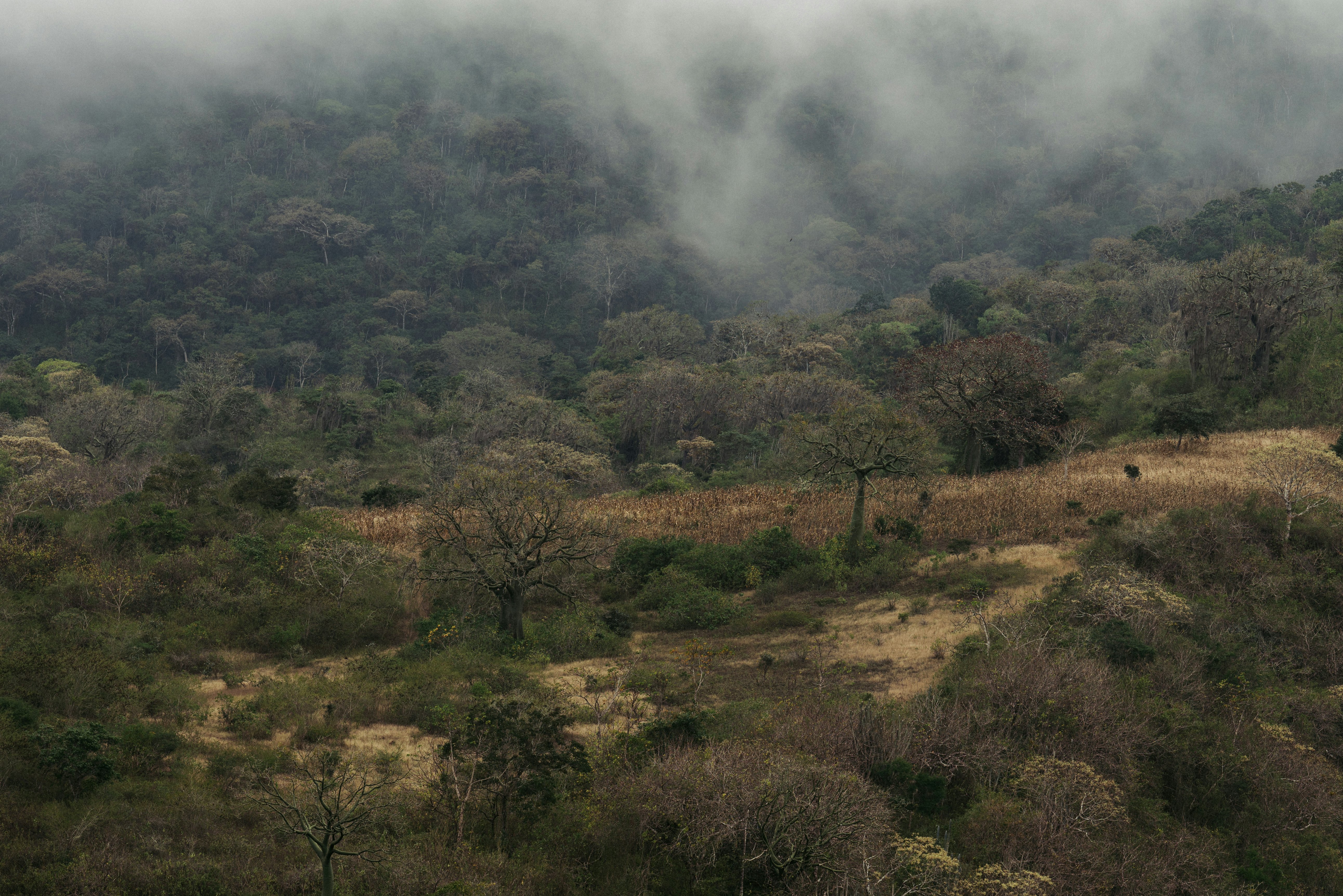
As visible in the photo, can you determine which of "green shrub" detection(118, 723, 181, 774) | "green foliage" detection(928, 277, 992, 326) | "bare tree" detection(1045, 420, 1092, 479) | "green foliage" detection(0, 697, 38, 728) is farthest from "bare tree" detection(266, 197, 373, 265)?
"green shrub" detection(118, 723, 181, 774)

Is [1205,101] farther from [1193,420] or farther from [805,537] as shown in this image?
[805,537]

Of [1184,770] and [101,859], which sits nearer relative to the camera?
[101,859]

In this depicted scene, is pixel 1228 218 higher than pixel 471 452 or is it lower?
higher

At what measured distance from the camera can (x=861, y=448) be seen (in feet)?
68.9

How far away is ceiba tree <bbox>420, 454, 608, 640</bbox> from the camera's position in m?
16.1

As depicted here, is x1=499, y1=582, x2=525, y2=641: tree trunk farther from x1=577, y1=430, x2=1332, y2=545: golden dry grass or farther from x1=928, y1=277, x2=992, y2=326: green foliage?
x1=928, y1=277, x2=992, y2=326: green foliage

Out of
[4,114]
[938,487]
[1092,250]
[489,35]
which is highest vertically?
[489,35]

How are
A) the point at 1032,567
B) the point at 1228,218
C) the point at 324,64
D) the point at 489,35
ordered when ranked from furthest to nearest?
the point at 489,35, the point at 324,64, the point at 1228,218, the point at 1032,567

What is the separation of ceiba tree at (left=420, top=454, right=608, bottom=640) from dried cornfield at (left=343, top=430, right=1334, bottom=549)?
2158 millimetres

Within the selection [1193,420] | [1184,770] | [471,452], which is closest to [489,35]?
[471,452]

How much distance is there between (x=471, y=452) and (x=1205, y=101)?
141138 mm

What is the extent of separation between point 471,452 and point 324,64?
137 metres

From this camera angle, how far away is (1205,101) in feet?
435

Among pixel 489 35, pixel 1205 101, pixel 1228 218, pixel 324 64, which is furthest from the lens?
pixel 489 35
